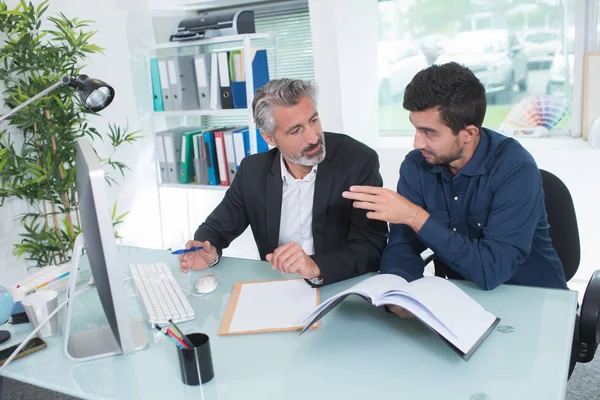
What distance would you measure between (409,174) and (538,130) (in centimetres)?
173

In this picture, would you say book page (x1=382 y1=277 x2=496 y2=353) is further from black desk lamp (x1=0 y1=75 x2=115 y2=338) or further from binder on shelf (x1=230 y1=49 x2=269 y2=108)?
binder on shelf (x1=230 y1=49 x2=269 y2=108)

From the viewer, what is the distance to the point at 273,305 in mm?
1397

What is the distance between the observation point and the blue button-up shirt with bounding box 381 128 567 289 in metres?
1.46

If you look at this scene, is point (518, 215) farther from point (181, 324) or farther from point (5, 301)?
point (5, 301)

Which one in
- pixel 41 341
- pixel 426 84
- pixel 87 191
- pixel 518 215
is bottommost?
pixel 41 341

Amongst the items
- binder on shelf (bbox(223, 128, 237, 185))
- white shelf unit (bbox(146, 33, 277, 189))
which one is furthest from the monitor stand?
binder on shelf (bbox(223, 128, 237, 185))

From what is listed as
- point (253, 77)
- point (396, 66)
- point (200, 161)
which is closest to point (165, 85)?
point (200, 161)

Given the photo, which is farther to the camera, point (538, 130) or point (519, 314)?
point (538, 130)

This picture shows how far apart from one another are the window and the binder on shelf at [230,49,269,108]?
2.56ft

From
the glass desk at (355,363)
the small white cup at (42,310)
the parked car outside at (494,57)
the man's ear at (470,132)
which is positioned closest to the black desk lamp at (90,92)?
the small white cup at (42,310)

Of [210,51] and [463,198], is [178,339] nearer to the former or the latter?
[463,198]

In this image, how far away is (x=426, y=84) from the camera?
1.56 m

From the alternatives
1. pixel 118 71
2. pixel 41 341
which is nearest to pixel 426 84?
pixel 41 341

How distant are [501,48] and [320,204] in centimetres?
189
